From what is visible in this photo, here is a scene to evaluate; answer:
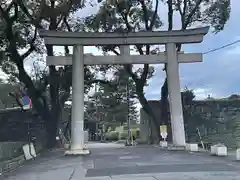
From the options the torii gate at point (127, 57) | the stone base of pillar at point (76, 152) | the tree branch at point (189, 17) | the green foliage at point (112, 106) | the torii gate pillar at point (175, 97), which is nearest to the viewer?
the stone base of pillar at point (76, 152)

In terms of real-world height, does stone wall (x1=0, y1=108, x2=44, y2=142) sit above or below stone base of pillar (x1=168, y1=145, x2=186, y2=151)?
above

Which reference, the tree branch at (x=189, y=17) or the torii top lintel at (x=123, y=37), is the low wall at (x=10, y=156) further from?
the tree branch at (x=189, y=17)

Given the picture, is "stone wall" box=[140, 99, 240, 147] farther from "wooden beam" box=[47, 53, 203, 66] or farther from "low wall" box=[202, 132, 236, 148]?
"wooden beam" box=[47, 53, 203, 66]

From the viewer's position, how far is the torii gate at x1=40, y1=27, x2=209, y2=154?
24141 millimetres

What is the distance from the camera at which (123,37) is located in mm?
25109

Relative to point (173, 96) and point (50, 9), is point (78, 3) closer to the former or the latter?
point (50, 9)

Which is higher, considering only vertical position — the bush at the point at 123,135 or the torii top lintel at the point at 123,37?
the torii top lintel at the point at 123,37

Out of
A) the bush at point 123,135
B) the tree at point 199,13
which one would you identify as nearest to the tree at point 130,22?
the tree at point 199,13

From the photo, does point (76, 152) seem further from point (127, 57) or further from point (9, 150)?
point (127, 57)

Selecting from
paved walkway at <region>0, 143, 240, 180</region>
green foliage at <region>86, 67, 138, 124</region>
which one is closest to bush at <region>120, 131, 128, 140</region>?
green foliage at <region>86, 67, 138, 124</region>

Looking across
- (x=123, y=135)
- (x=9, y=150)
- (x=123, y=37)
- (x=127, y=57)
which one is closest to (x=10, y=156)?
(x=9, y=150)

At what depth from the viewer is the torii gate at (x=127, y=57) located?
79.2 ft

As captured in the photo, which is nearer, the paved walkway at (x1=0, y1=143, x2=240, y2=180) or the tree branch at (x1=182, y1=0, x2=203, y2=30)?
the paved walkway at (x1=0, y1=143, x2=240, y2=180)

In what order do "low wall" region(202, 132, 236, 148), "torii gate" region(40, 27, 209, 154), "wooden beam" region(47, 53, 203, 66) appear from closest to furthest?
"torii gate" region(40, 27, 209, 154), "wooden beam" region(47, 53, 203, 66), "low wall" region(202, 132, 236, 148)
